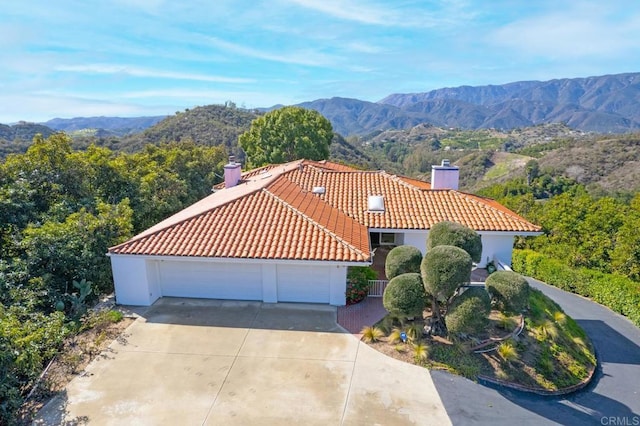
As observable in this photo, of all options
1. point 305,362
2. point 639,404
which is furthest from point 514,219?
point 305,362

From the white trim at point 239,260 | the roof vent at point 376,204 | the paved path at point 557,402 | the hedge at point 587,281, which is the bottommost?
the hedge at point 587,281

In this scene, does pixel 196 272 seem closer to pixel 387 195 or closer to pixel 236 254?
pixel 236 254

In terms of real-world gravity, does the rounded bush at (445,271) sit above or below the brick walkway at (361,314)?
above

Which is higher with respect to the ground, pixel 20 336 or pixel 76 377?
pixel 20 336

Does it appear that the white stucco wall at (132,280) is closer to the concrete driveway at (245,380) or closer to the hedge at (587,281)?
the concrete driveway at (245,380)

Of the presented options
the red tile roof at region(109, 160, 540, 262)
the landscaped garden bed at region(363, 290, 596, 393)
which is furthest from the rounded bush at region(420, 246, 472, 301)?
the red tile roof at region(109, 160, 540, 262)

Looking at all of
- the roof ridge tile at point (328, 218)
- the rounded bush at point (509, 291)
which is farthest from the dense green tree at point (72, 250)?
the rounded bush at point (509, 291)

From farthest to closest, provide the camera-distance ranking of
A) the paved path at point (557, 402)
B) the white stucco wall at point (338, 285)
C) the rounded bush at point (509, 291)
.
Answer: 1. the white stucco wall at point (338, 285)
2. the rounded bush at point (509, 291)
3. the paved path at point (557, 402)
